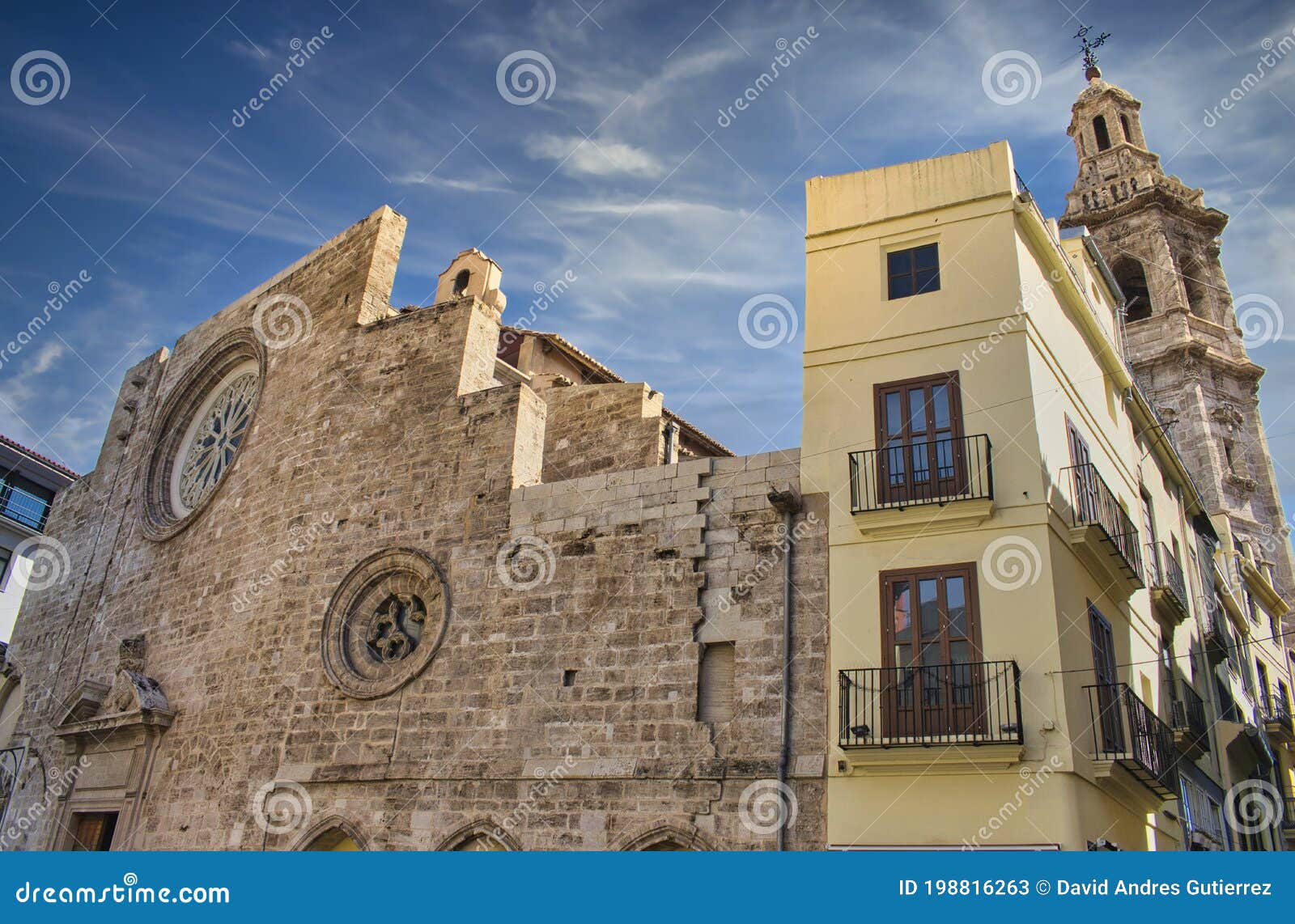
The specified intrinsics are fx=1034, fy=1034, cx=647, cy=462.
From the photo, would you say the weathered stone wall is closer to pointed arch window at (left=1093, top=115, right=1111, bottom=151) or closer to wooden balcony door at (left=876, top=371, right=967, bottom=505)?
wooden balcony door at (left=876, top=371, right=967, bottom=505)

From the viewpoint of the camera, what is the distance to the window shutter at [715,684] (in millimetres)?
10719

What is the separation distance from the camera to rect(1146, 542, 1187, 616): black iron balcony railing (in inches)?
553

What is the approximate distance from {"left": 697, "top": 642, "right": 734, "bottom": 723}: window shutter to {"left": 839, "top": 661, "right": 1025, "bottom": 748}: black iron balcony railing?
1385 mm

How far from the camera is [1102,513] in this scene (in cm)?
1194

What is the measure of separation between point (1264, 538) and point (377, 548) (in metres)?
28.4

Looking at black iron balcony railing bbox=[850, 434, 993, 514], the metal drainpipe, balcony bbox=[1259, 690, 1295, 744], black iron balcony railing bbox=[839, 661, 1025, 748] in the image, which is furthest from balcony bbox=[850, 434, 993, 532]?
balcony bbox=[1259, 690, 1295, 744]

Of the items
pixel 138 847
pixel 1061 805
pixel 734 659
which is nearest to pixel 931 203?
pixel 734 659

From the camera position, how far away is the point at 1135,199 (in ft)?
121

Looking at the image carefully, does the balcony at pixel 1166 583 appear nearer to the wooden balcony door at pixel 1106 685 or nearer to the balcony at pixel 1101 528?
the balcony at pixel 1101 528

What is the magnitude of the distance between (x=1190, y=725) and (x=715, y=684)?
24.1 ft

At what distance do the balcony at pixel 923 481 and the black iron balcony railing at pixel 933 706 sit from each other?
4.95 ft

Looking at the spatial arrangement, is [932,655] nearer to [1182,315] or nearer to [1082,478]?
[1082,478]

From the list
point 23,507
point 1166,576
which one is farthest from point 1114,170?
point 23,507

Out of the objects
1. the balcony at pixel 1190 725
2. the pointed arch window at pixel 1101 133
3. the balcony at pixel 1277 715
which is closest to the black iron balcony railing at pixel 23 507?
the balcony at pixel 1190 725
